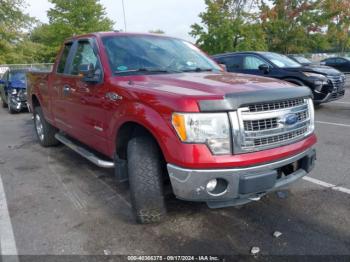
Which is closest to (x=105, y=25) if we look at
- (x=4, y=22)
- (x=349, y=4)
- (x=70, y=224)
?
(x=4, y=22)

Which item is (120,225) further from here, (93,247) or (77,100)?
(77,100)

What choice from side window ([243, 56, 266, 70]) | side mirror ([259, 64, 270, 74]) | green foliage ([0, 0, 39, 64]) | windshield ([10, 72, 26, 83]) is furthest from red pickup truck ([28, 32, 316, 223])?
green foliage ([0, 0, 39, 64])

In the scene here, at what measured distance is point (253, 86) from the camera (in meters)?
2.96

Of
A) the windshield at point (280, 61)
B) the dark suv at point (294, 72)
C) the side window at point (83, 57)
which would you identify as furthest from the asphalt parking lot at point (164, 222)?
the windshield at point (280, 61)

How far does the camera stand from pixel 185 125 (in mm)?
2613

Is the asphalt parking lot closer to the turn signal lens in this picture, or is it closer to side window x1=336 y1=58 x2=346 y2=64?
the turn signal lens

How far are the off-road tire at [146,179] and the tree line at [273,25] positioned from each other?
66.1ft

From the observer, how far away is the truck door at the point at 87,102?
3689 mm

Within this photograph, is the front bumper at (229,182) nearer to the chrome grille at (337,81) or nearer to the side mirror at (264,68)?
the side mirror at (264,68)

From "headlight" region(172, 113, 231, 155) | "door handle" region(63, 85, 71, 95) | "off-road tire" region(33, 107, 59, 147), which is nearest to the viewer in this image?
"headlight" region(172, 113, 231, 155)

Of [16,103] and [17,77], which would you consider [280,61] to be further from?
[17,77]

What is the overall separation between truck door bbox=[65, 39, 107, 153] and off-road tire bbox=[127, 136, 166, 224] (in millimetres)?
753

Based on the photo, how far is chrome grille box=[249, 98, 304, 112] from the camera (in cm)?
272

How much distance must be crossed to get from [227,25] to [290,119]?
20.4m
